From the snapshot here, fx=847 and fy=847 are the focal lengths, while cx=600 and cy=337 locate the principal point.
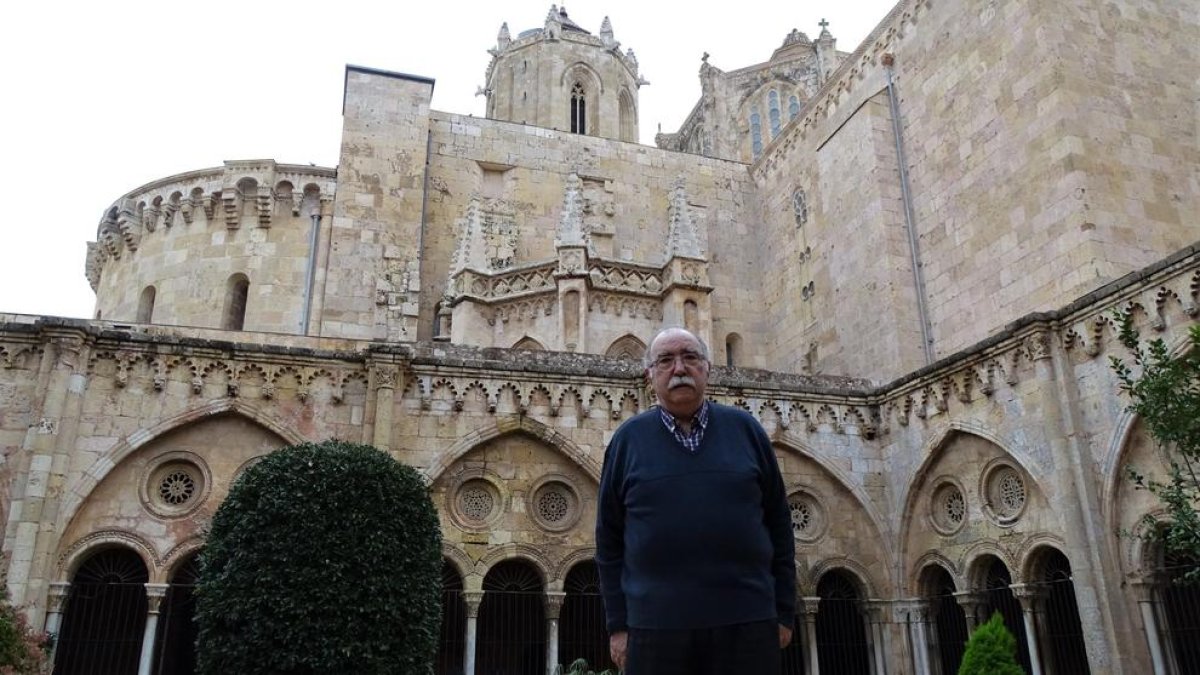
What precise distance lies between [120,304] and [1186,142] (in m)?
24.5

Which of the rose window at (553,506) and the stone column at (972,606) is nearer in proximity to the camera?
the stone column at (972,606)

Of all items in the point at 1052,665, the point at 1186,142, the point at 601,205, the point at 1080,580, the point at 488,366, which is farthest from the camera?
the point at 601,205

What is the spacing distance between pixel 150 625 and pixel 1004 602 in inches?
521

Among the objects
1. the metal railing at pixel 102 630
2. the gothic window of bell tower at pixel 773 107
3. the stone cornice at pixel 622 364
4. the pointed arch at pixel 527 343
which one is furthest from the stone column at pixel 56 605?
the gothic window of bell tower at pixel 773 107

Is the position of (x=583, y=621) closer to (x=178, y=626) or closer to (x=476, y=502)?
(x=476, y=502)

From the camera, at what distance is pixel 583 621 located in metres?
→ 14.9

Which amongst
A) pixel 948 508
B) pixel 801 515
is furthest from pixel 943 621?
pixel 801 515

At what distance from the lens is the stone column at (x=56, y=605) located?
39.3 feet

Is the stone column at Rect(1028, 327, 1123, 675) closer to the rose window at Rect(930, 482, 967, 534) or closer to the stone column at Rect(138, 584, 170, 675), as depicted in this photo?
the rose window at Rect(930, 482, 967, 534)

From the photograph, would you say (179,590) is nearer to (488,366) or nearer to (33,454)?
(33,454)

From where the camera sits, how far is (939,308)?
17.8m

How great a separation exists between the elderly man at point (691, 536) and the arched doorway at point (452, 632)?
11.1 metres

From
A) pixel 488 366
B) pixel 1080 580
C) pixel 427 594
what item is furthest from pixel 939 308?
pixel 427 594

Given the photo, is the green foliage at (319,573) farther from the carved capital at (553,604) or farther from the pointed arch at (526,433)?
the carved capital at (553,604)
